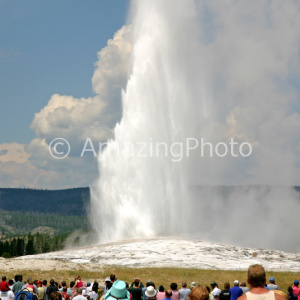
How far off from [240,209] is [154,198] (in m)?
55.0

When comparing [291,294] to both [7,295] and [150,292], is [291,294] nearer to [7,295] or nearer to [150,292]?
[150,292]

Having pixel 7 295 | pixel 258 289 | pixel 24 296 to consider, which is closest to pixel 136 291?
pixel 24 296

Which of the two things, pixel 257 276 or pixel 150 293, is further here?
pixel 150 293

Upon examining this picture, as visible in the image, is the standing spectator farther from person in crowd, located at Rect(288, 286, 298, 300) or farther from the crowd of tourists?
person in crowd, located at Rect(288, 286, 298, 300)

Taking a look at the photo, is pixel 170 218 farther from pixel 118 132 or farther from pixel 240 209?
pixel 240 209

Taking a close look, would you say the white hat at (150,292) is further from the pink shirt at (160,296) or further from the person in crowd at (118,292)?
the person in crowd at (118,292)

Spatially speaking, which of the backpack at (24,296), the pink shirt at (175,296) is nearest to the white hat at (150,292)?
the pink shirt at (175,296)

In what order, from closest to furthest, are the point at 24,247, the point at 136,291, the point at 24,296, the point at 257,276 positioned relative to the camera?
the point at 257,276, the point at 24,296, the point at 136,291, the point at 24,247

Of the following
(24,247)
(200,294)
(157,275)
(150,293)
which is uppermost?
(24,247)

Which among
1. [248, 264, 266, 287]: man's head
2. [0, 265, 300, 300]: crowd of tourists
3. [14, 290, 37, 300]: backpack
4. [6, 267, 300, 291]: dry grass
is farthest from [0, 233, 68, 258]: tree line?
[248, 264, 266, 287]: man's head

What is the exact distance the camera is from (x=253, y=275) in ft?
19.5

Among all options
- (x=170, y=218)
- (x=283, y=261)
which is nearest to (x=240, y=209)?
(x=170, y=218)

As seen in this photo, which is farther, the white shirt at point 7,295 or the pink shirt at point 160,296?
the white shirt at point 7,295

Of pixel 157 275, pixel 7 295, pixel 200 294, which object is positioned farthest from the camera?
pixel 157 275
